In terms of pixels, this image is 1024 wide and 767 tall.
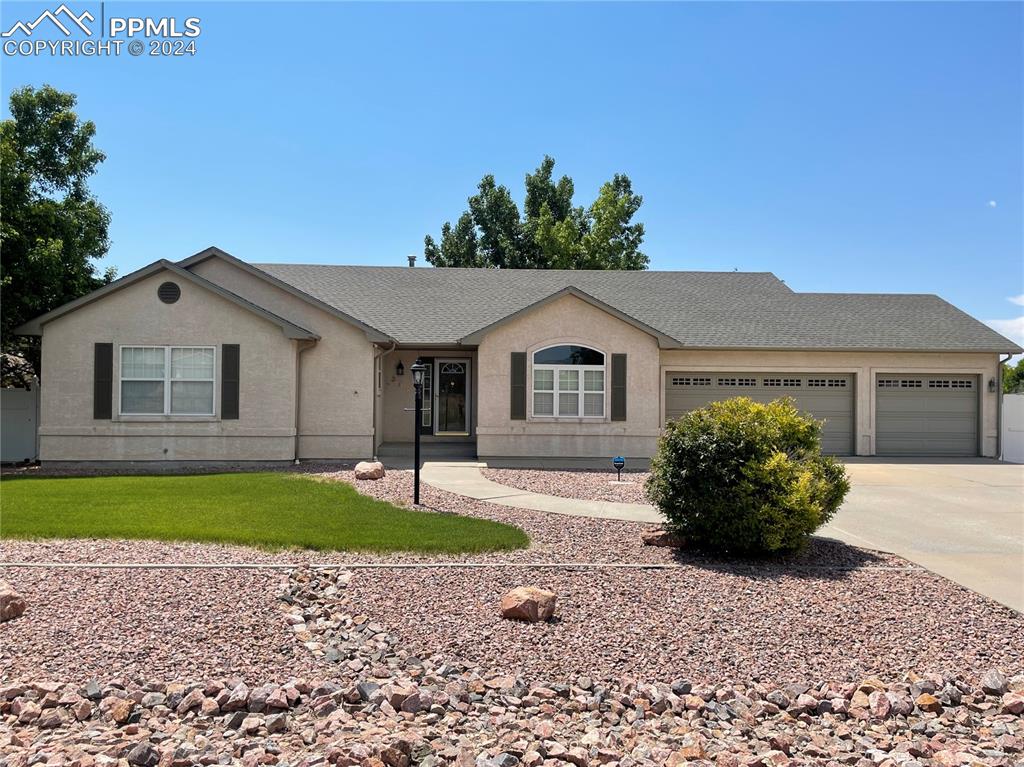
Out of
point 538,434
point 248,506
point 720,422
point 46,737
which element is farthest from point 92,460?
point 720,422

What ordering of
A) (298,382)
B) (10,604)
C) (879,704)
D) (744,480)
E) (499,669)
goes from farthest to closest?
(298,382) < (744,480) < (10,604) < (499,669) < (879,704)

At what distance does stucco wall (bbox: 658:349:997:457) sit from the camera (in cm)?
1823

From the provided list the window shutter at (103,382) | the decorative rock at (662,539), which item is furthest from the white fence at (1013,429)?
the window shutter at (103,382)

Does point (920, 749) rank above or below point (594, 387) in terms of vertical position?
below

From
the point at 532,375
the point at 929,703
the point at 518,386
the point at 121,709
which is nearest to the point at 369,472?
the point at 518,386

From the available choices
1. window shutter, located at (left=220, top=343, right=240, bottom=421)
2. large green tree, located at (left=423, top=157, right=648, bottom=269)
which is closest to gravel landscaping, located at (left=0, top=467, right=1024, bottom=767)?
window shutter, located at (left=220, top=343, right=240, bottom=421)

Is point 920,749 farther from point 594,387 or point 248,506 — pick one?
point 594,387

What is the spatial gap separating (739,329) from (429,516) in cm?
1252

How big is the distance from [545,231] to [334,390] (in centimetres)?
2305

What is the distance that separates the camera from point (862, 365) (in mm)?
18422

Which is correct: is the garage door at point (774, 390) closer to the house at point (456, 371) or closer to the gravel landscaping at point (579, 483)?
the house at point (456, 371)

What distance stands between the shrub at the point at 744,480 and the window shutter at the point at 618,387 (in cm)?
839

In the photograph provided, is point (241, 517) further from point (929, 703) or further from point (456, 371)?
point (456, 371)

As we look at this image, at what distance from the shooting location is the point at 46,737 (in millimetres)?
4035
